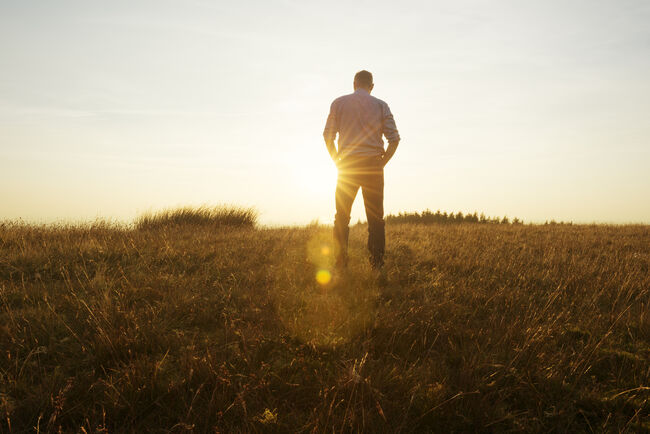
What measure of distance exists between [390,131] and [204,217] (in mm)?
8584

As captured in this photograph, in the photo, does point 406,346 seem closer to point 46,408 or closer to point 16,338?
point 46,408

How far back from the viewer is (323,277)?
467 centimetres

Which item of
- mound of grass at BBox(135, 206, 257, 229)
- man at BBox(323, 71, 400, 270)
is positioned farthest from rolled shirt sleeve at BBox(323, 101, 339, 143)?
mound of grass at BBox(135, 206, 257, 229)

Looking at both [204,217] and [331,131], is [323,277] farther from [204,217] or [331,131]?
[204,217]

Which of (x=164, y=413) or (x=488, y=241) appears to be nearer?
(x=164, y=413)

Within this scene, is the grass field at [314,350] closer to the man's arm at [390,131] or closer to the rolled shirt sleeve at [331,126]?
the man's arm at [390,131]

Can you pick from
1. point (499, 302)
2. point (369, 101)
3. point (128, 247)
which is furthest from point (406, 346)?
point (128, 247)

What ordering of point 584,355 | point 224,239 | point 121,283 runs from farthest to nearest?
point 224,239, point 121,283, point 584,355

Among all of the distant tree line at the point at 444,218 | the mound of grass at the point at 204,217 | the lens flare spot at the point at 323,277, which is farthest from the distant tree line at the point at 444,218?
the lens flare spot at the point at 323,277

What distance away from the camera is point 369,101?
518 centimetres

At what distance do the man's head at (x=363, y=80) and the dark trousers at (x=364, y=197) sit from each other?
1092 mm

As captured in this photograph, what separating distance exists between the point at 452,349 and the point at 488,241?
612 cm

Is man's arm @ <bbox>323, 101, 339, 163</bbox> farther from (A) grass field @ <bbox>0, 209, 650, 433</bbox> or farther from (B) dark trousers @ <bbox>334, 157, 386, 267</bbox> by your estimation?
(A) grass field @ <bbox>0, 209, 650, 433</bbox>

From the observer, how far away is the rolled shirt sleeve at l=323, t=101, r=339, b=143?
17.5 ft
